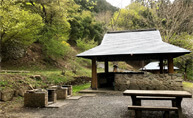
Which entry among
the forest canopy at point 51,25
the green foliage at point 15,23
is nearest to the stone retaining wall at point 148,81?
the forest canopy at point 51,25

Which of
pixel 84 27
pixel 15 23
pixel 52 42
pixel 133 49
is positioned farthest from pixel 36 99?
pixel 84 27

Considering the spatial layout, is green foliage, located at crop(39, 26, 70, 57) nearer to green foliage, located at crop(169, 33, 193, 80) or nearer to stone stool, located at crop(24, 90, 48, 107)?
stone stool, located at crop(24, 90, 48, 107)

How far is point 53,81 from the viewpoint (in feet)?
29.8

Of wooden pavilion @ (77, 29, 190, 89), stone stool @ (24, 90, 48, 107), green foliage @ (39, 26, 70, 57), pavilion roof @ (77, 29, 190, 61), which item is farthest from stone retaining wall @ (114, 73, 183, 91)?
green foliage @ (39, 26, 70, 57)

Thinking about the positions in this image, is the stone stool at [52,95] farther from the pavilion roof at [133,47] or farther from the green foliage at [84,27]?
the green foliage at [84,27]

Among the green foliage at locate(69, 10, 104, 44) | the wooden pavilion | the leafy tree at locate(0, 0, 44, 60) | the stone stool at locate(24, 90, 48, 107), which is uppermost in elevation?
the green foliage at locate(69, 10, 104, 44)

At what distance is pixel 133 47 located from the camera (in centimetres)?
818

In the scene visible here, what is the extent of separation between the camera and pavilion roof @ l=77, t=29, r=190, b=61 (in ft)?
23.5

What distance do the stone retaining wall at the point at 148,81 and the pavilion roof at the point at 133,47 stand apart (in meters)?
1.06

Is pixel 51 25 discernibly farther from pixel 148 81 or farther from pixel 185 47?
pixel 185 47

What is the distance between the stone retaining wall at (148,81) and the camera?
7.31m

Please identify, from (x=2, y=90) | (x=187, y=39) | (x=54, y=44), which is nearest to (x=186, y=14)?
(x=187, y=39)

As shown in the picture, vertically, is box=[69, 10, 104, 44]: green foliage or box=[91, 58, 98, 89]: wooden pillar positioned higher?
box=[69, 10, 104, 44]: green foliage

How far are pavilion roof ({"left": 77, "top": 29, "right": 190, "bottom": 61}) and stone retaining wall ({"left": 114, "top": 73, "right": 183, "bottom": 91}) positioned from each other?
3.49 feet
